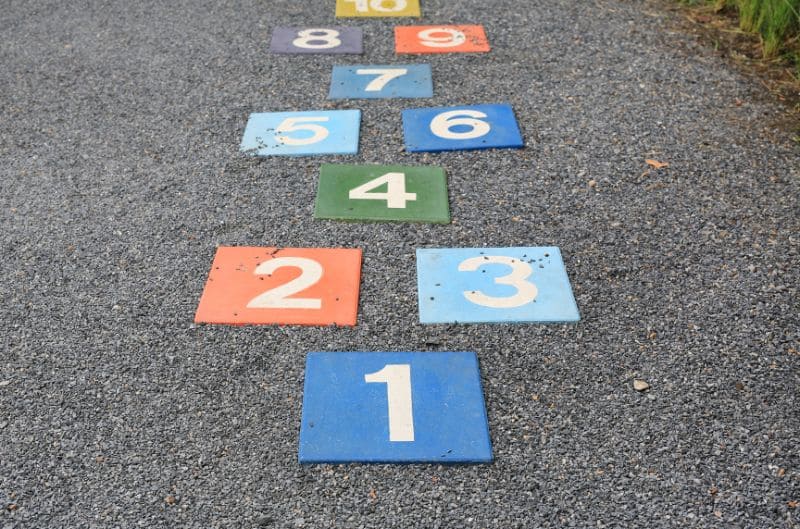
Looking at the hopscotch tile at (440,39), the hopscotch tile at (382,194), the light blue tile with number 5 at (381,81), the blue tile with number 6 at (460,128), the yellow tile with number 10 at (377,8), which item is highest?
the yellow tile with number 10 at (377,8)

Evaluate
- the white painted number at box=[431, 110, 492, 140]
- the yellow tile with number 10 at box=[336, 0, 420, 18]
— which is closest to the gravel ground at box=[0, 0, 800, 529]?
the white painted number at box=[431, 110, 492, 140]

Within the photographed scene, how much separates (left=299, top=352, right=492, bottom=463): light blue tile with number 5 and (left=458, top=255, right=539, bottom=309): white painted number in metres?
0.32

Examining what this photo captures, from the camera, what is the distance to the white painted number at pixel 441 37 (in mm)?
5090

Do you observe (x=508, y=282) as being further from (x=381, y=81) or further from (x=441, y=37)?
(x=441, y=37)

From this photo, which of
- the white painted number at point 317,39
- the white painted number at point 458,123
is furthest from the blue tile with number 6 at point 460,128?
the white painted number at point 317,39

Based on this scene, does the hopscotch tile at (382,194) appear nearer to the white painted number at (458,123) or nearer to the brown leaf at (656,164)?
the white painted number at (458,123)

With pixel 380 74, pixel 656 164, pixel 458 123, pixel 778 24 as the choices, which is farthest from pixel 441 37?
pixel 778 24

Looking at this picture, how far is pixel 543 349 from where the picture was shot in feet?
9.52

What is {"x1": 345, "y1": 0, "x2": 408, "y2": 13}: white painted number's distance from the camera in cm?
564

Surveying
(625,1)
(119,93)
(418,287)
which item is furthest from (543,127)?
(119,93)

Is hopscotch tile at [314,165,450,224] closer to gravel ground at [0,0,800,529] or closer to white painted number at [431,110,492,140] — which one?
gravel ground at [0,0,800,529]

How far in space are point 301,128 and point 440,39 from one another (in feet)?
4.70

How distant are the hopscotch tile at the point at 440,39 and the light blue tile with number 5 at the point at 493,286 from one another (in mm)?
2112

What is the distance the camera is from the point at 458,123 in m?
4.25
